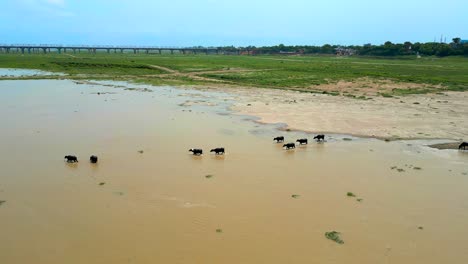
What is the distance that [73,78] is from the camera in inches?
2014

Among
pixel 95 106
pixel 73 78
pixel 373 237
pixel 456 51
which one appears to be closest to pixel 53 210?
A: pixel 373 237

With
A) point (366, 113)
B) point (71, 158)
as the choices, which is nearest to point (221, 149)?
point (71, 158)

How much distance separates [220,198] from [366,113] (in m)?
18.7

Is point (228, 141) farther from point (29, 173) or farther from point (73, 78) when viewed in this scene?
point (73, 78)

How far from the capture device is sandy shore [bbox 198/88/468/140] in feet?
75.6

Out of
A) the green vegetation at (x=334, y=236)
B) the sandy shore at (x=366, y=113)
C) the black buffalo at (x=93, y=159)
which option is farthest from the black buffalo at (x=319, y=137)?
the black buffalo at (x=93, y=159)

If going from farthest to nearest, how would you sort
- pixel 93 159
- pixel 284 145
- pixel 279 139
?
pixel 279 139 < pixel 284 145 < pixel 93 159

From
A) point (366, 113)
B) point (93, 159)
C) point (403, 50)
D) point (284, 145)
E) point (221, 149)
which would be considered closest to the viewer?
point (93, 159)

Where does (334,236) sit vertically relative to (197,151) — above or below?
below

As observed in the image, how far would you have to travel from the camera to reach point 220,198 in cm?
1273

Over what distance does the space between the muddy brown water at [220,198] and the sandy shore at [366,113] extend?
2.83m

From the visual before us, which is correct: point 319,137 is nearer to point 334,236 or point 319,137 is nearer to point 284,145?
point 284,145

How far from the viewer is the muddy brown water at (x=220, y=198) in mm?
9703

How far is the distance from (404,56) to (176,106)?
106 meters
